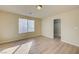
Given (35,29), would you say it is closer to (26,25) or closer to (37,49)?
(26,25)

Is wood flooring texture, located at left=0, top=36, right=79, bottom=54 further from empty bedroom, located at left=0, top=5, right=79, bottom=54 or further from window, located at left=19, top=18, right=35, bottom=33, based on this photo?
window, located at left=19, top=18, right=35, bottom=33

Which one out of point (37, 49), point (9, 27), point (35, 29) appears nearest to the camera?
point (37, 49)

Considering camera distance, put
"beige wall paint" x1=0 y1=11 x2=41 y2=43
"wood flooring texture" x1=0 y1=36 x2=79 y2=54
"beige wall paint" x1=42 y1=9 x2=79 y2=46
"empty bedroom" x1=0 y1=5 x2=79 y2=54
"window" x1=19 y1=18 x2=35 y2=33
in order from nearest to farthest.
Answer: "wood flooring texture" x1=0 y1=36 x2=79 y2=54 → "empty bedroom" x1=0 y1=5 x2=79 y2=54 → "beige wall paint" x1=42 y1=9 x2=79 y2=46 → "beige wall paint" x1=0 y1=11 x2=41 y2=43 → "window" x1=19 y1=18 x2=35 y2=33

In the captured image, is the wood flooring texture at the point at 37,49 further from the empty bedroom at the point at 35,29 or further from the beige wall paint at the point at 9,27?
the beige wall paint at the point at 9,27

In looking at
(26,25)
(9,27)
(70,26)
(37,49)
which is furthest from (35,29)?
(37,49)

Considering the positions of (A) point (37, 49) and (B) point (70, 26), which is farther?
(B) point (70, 26)

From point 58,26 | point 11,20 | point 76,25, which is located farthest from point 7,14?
point 58,26

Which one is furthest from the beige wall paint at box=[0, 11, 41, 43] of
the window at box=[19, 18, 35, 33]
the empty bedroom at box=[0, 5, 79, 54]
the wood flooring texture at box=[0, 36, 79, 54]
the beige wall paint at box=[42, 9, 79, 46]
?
the beige wall paint at box=[42, 9, 79, 46]

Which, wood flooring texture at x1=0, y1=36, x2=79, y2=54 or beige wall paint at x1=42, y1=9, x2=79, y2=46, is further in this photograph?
beige wall paint at x1=42, y1=9, x2=79, y2=46

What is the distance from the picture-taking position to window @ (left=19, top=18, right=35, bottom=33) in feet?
24.6

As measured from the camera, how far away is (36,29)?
9477 mm

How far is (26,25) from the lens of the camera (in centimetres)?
819
